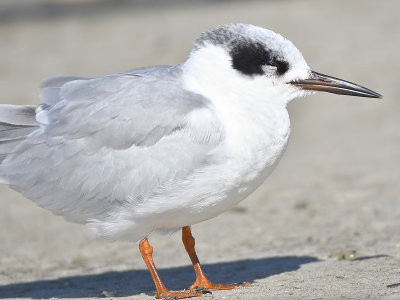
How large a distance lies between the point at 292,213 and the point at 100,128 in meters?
2.99

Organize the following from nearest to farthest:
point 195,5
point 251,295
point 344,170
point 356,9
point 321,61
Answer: point 251,295 < point 344,170 < point 321,61 < point 356,9 < point 195,5

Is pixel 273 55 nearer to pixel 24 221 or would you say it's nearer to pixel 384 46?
pixel 24 221

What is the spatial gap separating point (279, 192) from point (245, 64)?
3.42 meters

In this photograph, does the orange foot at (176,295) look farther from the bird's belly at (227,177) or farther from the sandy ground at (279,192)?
the bird's belly at (227,177)

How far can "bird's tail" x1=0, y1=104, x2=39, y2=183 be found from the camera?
528cm

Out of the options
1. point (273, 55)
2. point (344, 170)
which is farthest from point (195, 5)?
point (273, 55)

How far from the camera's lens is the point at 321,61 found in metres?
11.3

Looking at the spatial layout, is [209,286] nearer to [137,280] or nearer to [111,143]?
[137,280]

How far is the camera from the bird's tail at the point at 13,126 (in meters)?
5.28

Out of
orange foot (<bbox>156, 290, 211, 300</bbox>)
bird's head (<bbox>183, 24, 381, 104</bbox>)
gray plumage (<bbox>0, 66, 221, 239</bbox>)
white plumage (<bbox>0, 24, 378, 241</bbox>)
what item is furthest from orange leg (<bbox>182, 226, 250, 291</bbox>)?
bird's head (<bbox>183, 24, 381, 104</bbox>)

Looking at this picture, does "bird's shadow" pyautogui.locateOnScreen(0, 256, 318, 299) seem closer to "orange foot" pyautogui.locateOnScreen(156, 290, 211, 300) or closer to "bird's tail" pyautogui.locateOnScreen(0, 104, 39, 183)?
"orange foot" pyautogui.locateOnScreen(156, 290, 211, 300)

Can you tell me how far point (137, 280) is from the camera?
5844 millimetres

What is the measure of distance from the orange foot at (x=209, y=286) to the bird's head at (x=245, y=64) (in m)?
1.25

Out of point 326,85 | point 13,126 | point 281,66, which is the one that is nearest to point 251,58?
point 281,66
